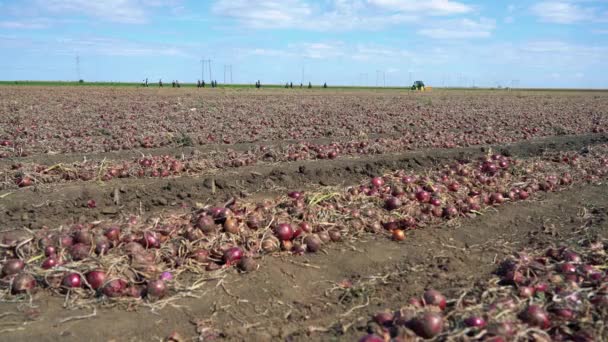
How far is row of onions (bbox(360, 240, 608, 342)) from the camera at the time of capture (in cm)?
302

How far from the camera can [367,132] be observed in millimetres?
15156

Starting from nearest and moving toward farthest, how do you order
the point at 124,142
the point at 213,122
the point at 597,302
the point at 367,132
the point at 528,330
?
1. the point at 528,330
2. the point at 597,302
3. the point at 124,142
4. the point at 367,132
5. the point at 213,122

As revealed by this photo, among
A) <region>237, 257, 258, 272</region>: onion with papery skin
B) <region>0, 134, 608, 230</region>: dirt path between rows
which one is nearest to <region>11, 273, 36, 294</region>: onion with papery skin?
<region>237, 257, 258, 272</region>: onion with papery skin

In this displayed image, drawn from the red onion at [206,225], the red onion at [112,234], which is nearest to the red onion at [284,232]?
the red onion at [206,225]

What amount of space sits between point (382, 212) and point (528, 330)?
3.35m

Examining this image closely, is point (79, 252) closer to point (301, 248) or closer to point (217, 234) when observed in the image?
point (217, 234)

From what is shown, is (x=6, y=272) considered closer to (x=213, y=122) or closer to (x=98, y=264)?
(x=98, y=264)

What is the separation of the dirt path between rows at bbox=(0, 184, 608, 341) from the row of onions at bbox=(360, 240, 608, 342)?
12.8 inches

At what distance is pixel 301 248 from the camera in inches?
207

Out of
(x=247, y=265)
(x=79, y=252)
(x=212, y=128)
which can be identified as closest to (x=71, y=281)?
(x=79, y=252)

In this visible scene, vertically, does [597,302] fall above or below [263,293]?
above

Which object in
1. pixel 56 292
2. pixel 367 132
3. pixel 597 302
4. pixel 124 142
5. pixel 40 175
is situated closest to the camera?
pixel 597 302

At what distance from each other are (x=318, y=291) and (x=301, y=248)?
866 millimetres

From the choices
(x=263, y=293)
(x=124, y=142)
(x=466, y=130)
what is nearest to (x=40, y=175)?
(x=124, y=142)
